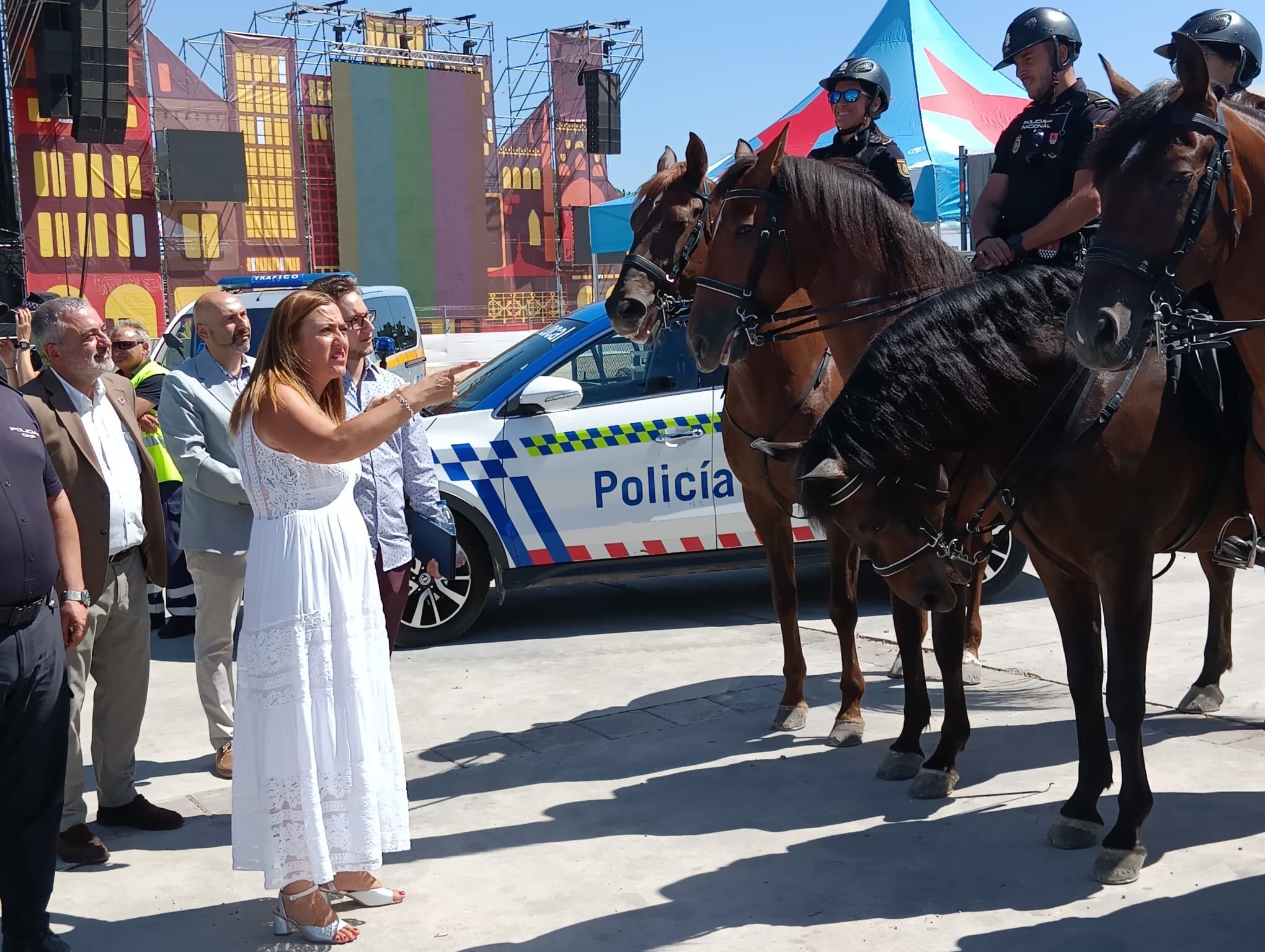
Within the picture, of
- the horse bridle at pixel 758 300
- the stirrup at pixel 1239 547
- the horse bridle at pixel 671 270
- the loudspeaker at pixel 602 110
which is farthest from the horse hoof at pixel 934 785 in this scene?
the loudspeaker at pixel 602 110

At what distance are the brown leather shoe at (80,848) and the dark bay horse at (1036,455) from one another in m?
2.77

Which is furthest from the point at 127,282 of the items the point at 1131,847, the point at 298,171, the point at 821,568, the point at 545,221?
the point at 1131,847

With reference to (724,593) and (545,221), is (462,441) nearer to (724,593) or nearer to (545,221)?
(724,593)

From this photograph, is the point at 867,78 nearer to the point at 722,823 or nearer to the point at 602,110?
the point at 722,823

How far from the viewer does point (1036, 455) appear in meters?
3.90

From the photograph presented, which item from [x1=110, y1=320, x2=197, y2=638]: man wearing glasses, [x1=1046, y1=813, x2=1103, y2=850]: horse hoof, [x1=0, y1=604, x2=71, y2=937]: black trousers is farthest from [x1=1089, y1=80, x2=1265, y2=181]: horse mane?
[x1=110, y1=320, x2=197, y2=638]: man wearing glasses

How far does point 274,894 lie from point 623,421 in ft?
12.5

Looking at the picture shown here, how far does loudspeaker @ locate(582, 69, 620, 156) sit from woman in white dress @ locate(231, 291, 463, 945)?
41.3 meters

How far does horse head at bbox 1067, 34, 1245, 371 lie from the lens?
314cm

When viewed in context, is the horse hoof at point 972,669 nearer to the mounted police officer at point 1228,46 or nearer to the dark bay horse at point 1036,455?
the dark bay horse at point 1036,455

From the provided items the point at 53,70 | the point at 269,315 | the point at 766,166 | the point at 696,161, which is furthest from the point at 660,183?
the point at 53,70

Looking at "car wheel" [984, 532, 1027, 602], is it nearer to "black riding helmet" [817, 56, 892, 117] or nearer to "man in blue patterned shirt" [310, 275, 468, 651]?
"black riding helmet" [817, 56, 892, 117]

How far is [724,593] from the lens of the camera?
341 inches

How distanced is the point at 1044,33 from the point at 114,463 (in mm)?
3817
